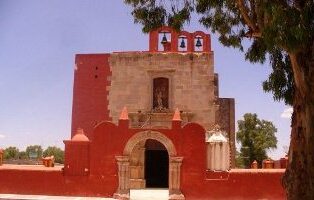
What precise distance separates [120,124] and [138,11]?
6553 millimetres

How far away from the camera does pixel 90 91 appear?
21781 millimetres

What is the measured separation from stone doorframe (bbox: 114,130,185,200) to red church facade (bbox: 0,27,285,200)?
0.12ft

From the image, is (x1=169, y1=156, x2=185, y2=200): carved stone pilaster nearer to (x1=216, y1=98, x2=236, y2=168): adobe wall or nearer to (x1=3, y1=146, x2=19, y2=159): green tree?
(x1=216, y1=98, x2=236, y2=168): adobe wall

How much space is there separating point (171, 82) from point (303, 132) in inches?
482

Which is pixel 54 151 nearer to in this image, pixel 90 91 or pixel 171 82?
pixel 90 91

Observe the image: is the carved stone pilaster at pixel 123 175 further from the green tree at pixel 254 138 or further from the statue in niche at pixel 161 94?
the green tree at pixel 254 138

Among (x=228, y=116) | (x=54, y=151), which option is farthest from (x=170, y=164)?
(x=54, y=151)

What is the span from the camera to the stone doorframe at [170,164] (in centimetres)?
1647

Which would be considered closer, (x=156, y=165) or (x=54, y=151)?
(x=156, y=165)

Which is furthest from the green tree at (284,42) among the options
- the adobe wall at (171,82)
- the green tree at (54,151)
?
the green tree at (54,151)

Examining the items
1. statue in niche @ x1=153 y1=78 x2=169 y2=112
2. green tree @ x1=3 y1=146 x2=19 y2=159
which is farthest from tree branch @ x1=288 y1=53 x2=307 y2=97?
green tree @ x1=3 y1=146 x2=19 y2=159

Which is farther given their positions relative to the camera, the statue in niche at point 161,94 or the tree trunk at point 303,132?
→ the statue in niche at point 161,94

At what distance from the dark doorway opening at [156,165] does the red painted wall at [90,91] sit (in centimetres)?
252

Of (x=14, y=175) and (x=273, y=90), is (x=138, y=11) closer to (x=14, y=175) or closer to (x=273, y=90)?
(x=273, y=90)
